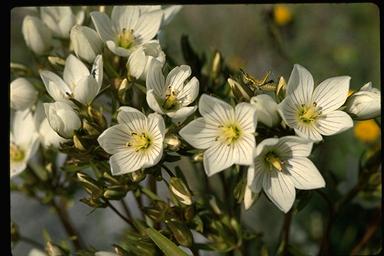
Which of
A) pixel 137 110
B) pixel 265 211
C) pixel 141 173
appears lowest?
pixel 265 211

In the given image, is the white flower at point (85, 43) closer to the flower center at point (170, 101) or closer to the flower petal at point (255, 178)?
the flower center at point (170, 101)

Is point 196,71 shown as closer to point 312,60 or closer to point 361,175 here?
point 361,175

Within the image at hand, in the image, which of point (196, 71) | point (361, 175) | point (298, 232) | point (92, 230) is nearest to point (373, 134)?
point (298, 232)

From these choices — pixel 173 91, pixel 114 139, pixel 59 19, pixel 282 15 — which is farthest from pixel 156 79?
pixel 282 15

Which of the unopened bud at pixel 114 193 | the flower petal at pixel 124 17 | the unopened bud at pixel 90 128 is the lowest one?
the unopened bud at pixel 114 193

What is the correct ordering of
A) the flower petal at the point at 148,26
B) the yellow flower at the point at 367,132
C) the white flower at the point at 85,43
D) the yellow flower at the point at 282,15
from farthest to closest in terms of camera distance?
the yellow flower at the point at 282,15
the yellow flower at the point at 367,132
the flower petal at the point at 148,26
the white flower at the point at 85,43

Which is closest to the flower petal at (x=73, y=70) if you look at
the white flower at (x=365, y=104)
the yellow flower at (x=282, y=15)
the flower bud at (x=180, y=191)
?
the flower bud at (x=180, y=191)

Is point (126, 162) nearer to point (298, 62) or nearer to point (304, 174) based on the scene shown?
point (304, 174)
